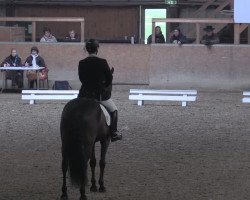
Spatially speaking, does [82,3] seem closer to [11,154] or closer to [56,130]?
[56,130]

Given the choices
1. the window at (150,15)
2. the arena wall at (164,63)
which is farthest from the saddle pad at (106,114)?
the window at (150,15)

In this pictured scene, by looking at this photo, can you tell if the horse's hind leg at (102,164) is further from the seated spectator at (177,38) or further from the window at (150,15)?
the window at (150,15)

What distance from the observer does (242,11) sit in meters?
24.5

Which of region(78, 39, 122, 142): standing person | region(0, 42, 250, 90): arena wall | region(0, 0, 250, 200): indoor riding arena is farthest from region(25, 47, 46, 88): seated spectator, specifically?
region(78, 39, 122, 142): standing person

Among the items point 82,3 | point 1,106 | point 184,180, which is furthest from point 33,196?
point 82,3

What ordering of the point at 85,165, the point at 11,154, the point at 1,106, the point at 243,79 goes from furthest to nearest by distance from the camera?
the point at 243,79 → the point at 1,106 → the point at 11,154 → the point at 85,165

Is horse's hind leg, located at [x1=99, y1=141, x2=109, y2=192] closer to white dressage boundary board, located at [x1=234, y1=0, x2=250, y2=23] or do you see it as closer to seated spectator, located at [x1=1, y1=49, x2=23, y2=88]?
seated spectator, located at [x1=1, y1=49, x2=23, y2=88]

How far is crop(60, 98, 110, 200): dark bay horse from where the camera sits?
365 inches

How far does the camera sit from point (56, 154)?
A: 1291 cm

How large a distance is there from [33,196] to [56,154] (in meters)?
3.31

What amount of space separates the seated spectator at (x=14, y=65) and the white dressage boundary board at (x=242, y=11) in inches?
266

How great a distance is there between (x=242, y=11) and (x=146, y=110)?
676cm

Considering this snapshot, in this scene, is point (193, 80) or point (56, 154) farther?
point (193, 80)

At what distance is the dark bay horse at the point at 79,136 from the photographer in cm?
928
